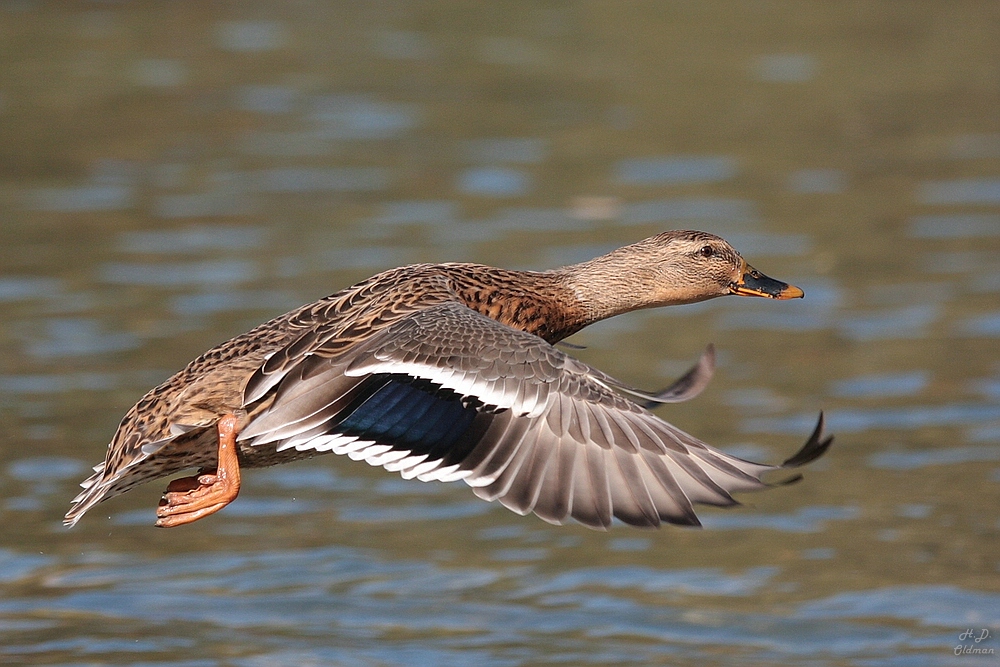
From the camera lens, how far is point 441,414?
243 inches

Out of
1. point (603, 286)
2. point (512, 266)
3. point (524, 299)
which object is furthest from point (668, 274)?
point (512, 266)

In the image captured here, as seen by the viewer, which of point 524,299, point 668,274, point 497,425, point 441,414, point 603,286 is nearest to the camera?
point 497,425

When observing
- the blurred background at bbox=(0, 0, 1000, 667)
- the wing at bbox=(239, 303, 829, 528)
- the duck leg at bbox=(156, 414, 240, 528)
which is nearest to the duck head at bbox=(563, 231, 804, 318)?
the wing at bbox=(239, 303, 829, 528)

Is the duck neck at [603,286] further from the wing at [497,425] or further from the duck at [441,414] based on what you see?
the wing at [497,425]

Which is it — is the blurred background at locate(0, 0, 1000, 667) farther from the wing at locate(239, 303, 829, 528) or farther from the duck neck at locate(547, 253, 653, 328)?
the wing at locate(239, 303, 829, 528)

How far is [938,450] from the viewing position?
32.1 ft

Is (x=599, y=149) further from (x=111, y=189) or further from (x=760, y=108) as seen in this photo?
(x=111, y=189)

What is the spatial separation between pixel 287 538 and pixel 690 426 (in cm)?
250

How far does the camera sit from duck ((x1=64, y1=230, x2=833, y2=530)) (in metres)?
5.73

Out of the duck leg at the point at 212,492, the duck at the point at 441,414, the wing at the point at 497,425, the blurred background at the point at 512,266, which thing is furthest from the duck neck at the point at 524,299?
the blurred background at the point at 512,266

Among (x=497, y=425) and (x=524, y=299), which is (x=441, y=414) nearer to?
Result: (x=497, y=425)

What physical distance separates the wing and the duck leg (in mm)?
85

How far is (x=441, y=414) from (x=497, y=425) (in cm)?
24

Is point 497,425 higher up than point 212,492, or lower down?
higher up
